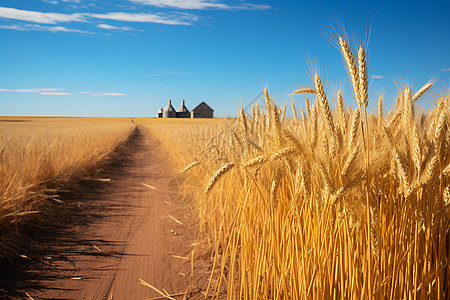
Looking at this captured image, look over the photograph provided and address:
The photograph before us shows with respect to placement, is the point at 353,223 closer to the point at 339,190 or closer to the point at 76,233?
the point at 339,190

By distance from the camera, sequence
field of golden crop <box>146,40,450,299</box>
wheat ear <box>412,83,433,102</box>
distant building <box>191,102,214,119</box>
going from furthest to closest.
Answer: distant building <box>191,102,214,119</box> → wheat ear <box>412,83,433,102</box> → field of golden crop <box>146,40,450,299</box>

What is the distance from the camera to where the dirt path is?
8.95 feet

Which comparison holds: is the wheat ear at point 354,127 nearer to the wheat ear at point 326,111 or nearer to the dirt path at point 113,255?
the wheat ear at point 326,111

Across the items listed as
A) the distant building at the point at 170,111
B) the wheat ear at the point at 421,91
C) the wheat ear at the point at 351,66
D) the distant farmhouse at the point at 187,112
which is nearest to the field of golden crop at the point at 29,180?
the wheat ear at the point at 351,66

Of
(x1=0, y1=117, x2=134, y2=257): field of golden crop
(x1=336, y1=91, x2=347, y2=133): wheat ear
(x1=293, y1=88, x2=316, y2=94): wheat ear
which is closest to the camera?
(x1=336, y1=91, x2=347, y2=133): wheat ear

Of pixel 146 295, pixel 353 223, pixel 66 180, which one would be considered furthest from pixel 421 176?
pixel 66 180

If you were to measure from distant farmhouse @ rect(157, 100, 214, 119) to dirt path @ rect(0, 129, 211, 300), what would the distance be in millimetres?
71692

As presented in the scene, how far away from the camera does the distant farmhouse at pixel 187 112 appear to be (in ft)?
252

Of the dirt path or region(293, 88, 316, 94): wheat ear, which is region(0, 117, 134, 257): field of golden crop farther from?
region(293, 88, 316, 94): wheat ear

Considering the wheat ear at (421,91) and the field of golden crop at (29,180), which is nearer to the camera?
the wheat ear at (421,91)

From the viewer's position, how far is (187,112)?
80.2 m

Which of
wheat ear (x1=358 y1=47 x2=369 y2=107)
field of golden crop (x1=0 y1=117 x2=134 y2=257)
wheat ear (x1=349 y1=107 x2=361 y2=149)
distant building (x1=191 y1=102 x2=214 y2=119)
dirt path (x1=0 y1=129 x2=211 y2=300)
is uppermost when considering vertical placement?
distant building (x1=191 y1=102 x2=214 y2=119)

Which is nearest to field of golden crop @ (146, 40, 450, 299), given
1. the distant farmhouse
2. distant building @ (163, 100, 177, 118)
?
the distant farmhouse

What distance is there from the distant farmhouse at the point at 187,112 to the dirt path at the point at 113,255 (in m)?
71.7
